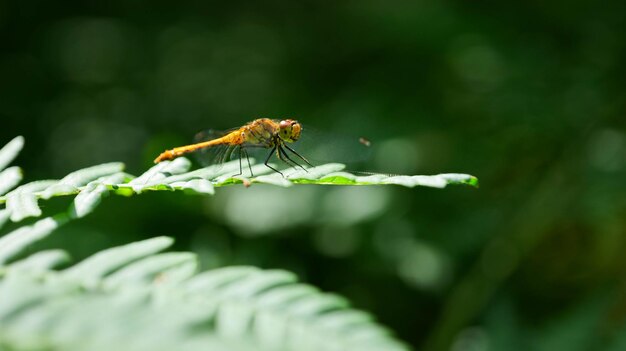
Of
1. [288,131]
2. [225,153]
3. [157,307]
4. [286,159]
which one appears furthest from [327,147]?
[157,307]

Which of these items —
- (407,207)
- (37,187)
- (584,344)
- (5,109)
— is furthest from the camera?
(5,109)

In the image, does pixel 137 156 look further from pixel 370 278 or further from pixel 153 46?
pixel 370 278

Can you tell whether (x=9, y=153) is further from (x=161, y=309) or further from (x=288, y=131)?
(x=288, y=131)

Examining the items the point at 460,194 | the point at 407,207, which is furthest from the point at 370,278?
the point at 460,194

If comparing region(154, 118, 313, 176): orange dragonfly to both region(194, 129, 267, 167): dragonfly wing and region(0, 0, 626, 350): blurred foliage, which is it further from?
region(0, 0, 626, 350): blurred foliage

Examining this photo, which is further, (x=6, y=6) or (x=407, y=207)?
(x=6, y=6)

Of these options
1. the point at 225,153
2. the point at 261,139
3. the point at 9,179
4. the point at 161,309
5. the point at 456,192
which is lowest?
the point at 161,309

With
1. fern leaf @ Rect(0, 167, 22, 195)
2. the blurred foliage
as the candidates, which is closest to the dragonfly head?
the blurred foliage
